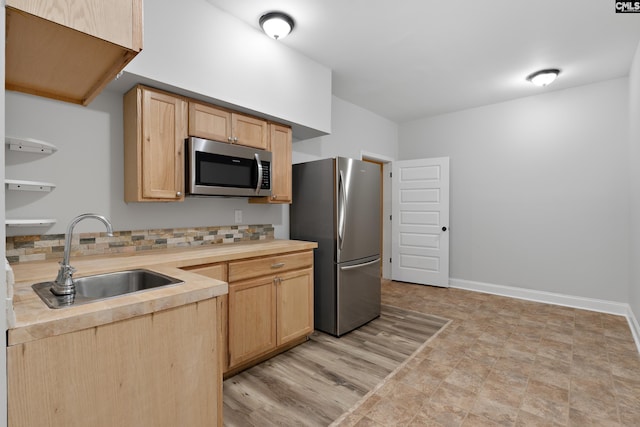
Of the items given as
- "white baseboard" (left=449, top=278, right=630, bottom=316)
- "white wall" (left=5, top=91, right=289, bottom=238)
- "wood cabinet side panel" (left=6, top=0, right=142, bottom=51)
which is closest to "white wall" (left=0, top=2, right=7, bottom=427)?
"wood cabinet side panel" (left=6, top=0, right=142, bottom=51)

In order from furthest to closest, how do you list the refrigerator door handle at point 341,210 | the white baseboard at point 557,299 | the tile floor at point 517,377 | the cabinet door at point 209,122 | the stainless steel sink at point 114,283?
the white baseboard at point 557,299, the refrigerator door handle at point 341,210, the cabinet door at point 209,122, the tile floor at point 517,377, the stainless steel sink at point 114,283

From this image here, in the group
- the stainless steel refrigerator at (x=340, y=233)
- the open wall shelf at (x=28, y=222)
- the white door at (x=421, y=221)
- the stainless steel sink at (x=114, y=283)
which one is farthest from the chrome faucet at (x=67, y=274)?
the white door at (x=421, y=221)

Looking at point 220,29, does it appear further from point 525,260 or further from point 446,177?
point 525,260

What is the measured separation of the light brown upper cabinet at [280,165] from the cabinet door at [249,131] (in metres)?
0.09

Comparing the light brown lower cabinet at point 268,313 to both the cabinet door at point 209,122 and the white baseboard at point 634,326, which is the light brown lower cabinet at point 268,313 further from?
the white baseboard at point 634,326

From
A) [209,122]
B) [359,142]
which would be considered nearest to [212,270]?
[209,122]

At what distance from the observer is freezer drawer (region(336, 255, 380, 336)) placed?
299 cm

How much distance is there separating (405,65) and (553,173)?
2.46 m

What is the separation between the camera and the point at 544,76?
11.4 feet

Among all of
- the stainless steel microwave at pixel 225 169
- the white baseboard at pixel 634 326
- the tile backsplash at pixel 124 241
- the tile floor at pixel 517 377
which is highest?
the stainless steel microwave at pixel 225 169

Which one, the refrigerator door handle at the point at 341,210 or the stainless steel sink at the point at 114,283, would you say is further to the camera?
the refrigerator door handle at the point at 341,210

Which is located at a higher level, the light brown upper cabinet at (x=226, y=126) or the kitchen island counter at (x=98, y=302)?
the light brown upper cabinet at (x=226, y=126)

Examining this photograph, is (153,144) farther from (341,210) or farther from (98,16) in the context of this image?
(341,210)

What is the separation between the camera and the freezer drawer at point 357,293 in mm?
2990
